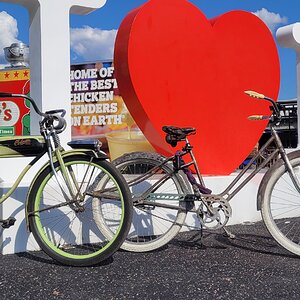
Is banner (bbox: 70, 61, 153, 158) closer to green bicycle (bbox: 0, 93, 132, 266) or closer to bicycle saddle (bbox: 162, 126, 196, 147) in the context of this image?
bicycle saddle (bbox: 162, 126, 196, 147)

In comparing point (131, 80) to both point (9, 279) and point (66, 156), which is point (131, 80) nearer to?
point (66, 156)

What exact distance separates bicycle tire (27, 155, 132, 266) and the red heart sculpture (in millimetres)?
1310

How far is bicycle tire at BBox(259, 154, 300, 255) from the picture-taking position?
143 inches

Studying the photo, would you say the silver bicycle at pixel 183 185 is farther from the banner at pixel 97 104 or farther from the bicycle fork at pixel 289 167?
the banner at pixel 97 104

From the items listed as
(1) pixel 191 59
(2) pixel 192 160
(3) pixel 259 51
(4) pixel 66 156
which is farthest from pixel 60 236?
(3) pixel 259 51

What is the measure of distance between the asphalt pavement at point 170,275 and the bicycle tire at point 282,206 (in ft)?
0.54

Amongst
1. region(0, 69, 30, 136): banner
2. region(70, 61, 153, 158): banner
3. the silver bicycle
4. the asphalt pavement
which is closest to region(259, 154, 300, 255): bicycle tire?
the silver bicycle

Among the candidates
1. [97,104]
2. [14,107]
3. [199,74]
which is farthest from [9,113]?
[199,74]

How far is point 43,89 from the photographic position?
4227 millimetres

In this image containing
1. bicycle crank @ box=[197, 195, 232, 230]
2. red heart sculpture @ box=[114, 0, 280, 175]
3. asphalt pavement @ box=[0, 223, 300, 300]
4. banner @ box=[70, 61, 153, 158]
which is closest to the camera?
asphalt pavement @ box=[0, 223, 300, 300]

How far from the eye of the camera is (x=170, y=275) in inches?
126

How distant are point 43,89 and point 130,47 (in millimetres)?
935

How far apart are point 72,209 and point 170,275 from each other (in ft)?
2.75

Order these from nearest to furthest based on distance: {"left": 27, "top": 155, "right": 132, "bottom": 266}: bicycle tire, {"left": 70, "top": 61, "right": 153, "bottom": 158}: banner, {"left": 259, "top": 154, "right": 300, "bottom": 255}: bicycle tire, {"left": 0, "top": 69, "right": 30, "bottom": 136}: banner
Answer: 1. {"left": 27, "top": 155, "right": 132, "bottom": 266}: bicycle tire
2. {"left": 259, "top": 154, "right": 300, "bottom": 255}: bicycle tire
3. {"left": 70, "top": 61, "right": 153, "bottom": 158}: banner
4. {"left": 0, "top": 69, "right": 30, "bottom": 136}: banner
